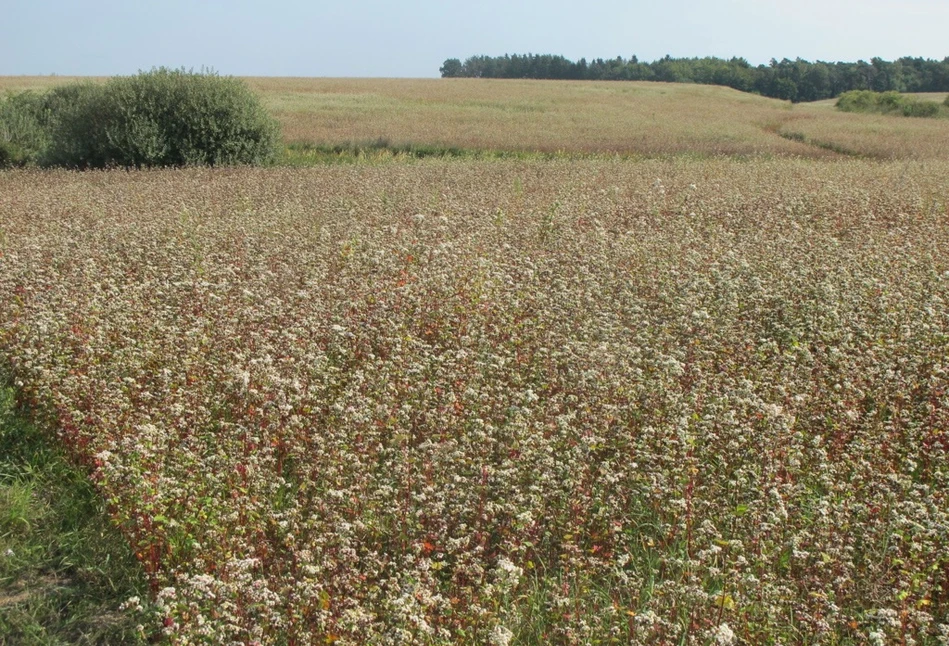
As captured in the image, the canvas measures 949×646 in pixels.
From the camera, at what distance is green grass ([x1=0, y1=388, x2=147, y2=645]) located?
4098 mm

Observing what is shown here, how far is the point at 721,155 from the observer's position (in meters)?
25.7

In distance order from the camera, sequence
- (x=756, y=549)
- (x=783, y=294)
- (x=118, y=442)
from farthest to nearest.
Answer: (x=783, y=294), (x=118, y=442), (x=756, y=549)

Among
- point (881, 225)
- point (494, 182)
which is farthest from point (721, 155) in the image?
point (881, 225)

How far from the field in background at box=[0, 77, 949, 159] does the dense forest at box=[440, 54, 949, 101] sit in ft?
158

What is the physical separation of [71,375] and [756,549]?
14.1 feet

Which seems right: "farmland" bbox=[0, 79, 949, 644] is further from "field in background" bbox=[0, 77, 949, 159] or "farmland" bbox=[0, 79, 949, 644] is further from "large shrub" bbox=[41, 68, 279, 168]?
"field in background" bbox=[0, 77, 949, 159]

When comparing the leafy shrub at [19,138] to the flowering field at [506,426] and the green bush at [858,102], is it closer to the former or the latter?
the flowering field at [506,426]

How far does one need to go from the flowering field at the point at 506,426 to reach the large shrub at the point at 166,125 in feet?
42.1

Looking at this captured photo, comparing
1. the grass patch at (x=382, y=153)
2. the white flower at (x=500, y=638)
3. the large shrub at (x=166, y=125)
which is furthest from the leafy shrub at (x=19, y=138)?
the white flower at (x=500, y=638)

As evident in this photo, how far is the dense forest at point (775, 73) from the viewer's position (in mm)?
94000

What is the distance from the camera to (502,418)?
17.1 ft

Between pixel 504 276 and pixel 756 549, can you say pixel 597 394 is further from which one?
pixel 504 276

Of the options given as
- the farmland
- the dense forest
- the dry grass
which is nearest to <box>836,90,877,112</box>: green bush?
the dry grass

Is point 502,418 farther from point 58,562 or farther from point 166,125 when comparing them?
point 166,125
